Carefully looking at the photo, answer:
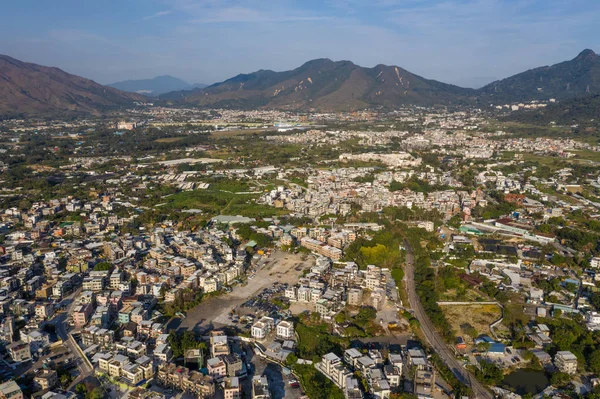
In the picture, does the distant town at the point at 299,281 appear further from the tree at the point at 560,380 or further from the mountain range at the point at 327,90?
the mountain range at the point at 327,90

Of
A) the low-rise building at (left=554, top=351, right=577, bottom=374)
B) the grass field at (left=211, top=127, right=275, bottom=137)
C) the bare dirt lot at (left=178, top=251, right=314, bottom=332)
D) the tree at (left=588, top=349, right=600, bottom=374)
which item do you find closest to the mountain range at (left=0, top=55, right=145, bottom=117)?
the grass field at (left=211, top=127, right=275, bottom=137)

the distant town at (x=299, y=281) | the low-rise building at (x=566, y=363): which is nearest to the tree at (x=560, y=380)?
the distant town at (x=299, y=281)

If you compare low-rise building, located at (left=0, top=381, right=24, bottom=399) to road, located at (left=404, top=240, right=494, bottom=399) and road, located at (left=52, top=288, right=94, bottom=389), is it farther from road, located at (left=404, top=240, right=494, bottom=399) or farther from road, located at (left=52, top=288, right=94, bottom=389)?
road, located at (left=404, top=240, right=494, bottom=399)

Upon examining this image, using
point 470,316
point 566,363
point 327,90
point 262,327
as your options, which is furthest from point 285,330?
point 327,90

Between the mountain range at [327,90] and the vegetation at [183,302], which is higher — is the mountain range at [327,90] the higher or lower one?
the higher one

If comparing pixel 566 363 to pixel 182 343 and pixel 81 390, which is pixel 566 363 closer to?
pixel 182 343

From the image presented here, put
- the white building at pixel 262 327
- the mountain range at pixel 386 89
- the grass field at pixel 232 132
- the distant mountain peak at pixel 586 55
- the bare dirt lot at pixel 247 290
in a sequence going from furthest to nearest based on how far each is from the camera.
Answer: the distant mountain peak at pixel 586 55 → the mountain range at pixel 386 89 → the grass field at pixel 232 132 → the bare dirt lot at pixel 247 290 → the white building at pixel 262 327

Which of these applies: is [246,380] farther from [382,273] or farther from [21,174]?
[21,174]
